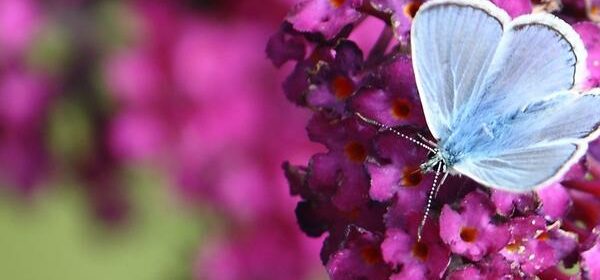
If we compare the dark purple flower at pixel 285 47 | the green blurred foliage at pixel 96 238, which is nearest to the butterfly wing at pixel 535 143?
the dark purple flower at pixel 285 47

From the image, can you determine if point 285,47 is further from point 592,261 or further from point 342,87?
point 592,261

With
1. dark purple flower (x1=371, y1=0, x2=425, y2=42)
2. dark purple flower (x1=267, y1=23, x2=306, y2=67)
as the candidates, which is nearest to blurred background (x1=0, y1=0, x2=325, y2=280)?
dark purple flower (x1=267, y1=23, x2=306, y2=67)

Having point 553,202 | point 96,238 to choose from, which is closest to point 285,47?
point 553,202

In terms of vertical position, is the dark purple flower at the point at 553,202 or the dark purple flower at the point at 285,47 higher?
the dark purple flower at the point at 285,47

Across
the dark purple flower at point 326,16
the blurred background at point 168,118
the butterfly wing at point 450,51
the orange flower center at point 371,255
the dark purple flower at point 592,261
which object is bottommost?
the dark purple flower at point 592,261

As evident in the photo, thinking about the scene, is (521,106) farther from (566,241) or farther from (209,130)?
(209,130)

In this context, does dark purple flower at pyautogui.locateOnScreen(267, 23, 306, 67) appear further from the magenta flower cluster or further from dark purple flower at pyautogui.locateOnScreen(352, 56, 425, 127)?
dark purple flower at pyautogui.locateOnScreen(352, 56, 425, 127)

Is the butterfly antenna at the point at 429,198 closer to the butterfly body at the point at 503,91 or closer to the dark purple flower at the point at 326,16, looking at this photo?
the butterfly body at the point at 503,91
